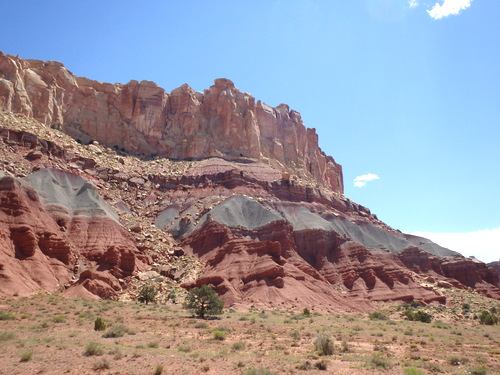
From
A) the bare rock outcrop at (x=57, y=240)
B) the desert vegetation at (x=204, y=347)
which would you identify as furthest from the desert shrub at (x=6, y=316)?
the bare rock outcrop at (x=57, y=240)

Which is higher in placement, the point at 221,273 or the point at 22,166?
the point at 22,166

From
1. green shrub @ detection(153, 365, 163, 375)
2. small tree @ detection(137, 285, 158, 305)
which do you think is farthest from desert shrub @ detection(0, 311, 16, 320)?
small tree @ detection(137, 285, 158, 305)

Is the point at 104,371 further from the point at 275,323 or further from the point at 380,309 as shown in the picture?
the point at 380,309

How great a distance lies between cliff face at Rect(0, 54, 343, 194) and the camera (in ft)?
261

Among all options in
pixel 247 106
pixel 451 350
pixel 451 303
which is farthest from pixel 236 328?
pixel 247 106

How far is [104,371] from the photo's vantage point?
13133 mm

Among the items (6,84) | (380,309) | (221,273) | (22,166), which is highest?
(6,84)

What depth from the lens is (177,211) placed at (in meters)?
72.7

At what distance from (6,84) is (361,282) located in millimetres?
75409

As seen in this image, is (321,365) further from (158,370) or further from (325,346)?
(158,370)

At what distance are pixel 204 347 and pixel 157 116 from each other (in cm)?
8878

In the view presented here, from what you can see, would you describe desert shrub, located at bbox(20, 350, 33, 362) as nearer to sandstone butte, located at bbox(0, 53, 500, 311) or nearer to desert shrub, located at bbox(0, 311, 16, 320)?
desert shrub, located at bbox(0, 311, 16, 320)

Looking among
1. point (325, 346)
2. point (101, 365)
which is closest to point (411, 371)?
point (325, 346)

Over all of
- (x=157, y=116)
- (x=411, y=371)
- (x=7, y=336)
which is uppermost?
(x=157, y=116)
